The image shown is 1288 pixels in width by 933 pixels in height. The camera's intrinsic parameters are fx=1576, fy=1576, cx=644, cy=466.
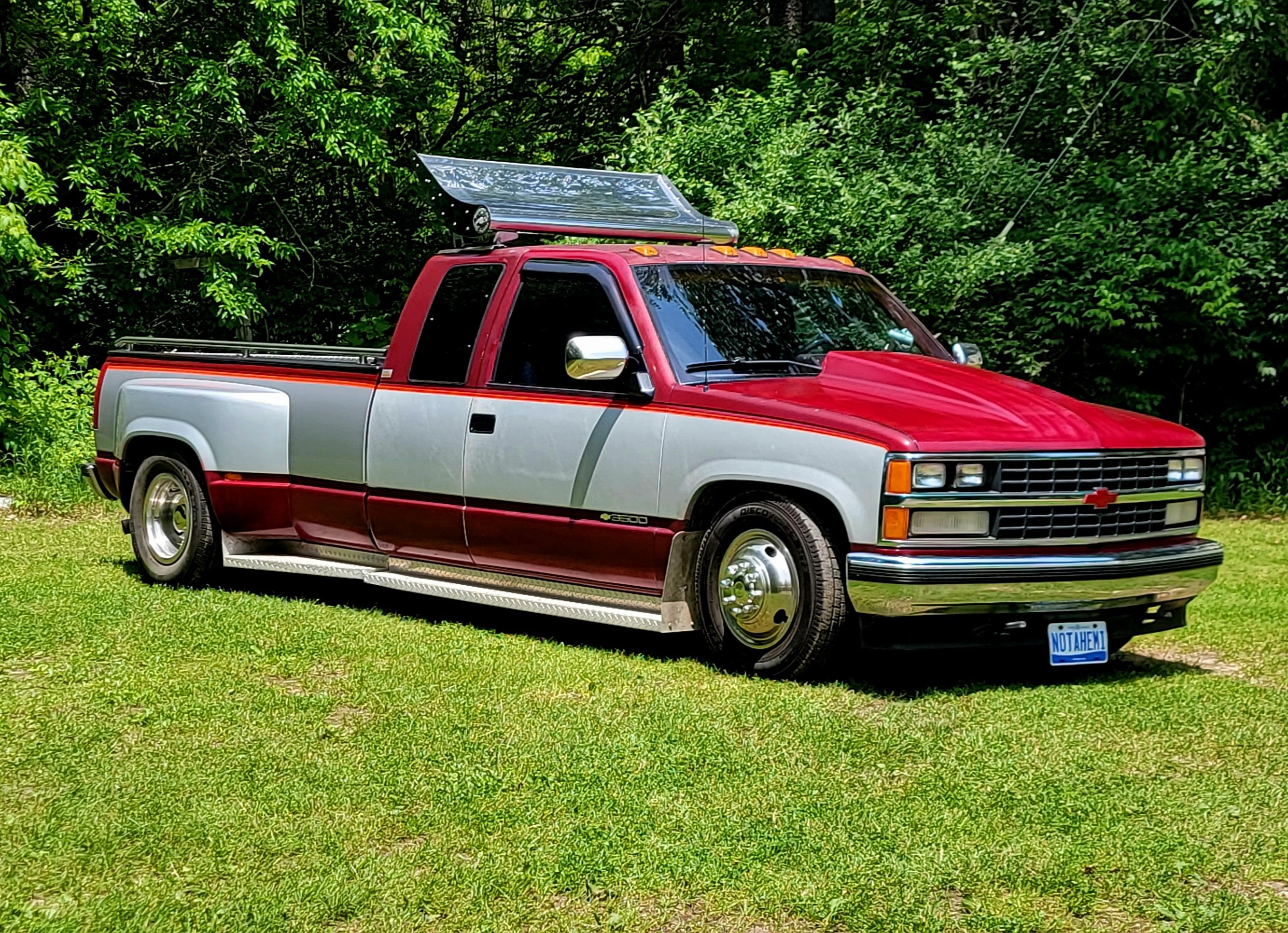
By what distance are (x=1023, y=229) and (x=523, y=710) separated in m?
9.42

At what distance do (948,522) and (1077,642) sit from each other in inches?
33.3

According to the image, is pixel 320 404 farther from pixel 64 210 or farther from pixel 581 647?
pixel 64 210

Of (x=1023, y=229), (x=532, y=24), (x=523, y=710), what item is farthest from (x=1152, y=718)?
(x=532, y=24)

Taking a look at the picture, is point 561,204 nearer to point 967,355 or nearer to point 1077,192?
point 967,355

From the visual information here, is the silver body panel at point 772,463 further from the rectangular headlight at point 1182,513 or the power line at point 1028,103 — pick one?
the power line at point 1028,103

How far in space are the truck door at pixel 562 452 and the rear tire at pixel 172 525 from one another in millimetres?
2036

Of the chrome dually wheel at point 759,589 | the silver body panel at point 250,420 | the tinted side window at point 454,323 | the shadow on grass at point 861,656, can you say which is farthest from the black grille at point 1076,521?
the silver body panel at point 250,420

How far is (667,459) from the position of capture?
7059 millimetres

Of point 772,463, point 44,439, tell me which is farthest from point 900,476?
point 44,439

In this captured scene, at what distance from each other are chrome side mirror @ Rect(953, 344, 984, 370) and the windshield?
19cm

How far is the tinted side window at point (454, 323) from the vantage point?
26.4ft

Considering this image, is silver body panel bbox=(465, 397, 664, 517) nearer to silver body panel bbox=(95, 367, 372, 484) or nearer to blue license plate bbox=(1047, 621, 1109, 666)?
silver body panel bbox=(95, 367, 372, 484)

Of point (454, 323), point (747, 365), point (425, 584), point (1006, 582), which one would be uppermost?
point (454, 323)

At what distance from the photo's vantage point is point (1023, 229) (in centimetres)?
1414
